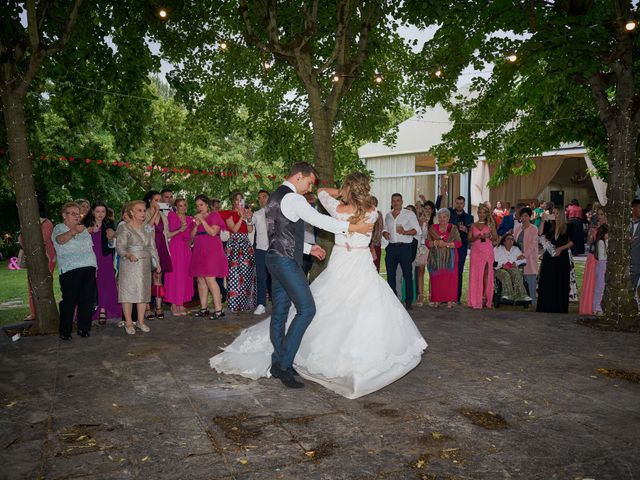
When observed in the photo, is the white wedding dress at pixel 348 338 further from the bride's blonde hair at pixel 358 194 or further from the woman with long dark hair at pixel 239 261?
the woman with long dark hair at pixel 239 261

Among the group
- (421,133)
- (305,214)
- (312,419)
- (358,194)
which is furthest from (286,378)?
(421,133)

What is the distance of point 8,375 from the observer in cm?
561

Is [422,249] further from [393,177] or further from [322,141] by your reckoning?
[393,177]

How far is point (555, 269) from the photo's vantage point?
9.82 meters

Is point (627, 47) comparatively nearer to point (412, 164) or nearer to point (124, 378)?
point (124, 378)

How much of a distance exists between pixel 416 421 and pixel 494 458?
2.59 feet

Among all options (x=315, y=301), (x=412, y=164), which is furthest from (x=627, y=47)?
(x=412, y=164)

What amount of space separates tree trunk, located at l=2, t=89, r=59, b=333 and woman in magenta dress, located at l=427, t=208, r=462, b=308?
649cm

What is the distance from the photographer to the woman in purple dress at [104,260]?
26.8ft

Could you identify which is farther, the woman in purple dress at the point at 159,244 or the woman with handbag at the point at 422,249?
the woman with handbag at the point at 422,249

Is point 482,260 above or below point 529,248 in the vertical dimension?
below

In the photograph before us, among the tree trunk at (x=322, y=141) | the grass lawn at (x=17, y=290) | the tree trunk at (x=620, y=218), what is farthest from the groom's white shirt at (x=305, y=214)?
the grass lawn at (x=17, y=290)

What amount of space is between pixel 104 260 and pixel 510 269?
25.1ft

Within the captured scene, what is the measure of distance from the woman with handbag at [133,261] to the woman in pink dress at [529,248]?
7428mm
